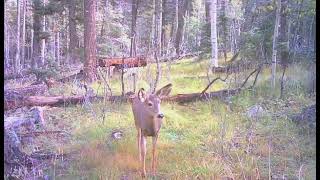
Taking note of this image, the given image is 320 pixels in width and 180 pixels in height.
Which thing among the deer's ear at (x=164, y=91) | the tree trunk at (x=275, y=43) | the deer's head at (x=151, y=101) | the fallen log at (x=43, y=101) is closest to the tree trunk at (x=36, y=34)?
the fallen log at (x=43, y=101)

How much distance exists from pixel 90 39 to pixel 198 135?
3.11ft

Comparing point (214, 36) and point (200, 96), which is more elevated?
point (214, 36)

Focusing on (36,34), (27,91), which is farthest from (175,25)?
(27,91)

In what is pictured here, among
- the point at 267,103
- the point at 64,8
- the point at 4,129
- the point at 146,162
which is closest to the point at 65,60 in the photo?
the point at 64,8

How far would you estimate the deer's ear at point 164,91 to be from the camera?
352 centimetres

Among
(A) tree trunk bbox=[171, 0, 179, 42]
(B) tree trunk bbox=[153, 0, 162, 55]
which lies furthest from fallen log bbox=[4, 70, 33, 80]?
(A) tree trunk bbox=[171, 0, 179, 42]

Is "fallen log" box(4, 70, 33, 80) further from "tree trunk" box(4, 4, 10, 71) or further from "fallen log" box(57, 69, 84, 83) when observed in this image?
"fallen log" box(57, 69, 84, 83)

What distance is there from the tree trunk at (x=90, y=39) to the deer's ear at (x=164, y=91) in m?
0.43

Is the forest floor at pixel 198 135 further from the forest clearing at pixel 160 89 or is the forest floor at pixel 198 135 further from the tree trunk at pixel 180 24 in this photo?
the tree trunk at pixel 180 24

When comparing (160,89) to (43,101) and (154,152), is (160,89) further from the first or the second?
(43,101)

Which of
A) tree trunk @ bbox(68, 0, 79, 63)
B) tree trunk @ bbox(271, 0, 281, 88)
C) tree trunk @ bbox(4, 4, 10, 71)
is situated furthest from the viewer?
tree trunk @ bbox(271, 0, 281, 88)

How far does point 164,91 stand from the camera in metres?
3.53

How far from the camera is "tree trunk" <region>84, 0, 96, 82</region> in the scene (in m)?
3.48
